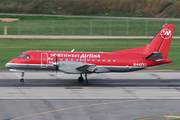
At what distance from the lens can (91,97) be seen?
2169 centimetres

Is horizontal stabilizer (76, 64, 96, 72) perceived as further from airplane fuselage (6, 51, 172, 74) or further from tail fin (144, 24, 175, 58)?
tail fin (144, 24, 175, 58)

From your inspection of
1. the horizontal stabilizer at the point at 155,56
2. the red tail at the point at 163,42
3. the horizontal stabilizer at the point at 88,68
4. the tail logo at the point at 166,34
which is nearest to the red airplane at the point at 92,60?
the horizontal stabilizer at the point at 155,56

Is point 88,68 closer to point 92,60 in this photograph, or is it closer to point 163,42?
point 92,60

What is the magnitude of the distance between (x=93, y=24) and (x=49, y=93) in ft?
153

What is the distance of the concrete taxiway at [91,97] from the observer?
1780 centimetres

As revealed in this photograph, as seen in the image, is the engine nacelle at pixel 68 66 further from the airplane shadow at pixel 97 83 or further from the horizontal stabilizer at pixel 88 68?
the airplane shadow at pixel 97 83

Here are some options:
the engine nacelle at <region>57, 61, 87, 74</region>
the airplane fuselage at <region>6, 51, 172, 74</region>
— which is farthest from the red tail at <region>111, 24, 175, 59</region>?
the engine nacelle at <region>57, 61, 87, 74</region>

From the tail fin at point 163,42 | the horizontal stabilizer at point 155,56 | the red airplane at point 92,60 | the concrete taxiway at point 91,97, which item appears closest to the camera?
the concrete taxiway at point 91,97

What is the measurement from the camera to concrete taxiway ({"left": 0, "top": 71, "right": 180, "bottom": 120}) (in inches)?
701

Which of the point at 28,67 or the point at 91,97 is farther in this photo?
the point at 28,67

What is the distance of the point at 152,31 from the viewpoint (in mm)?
63344

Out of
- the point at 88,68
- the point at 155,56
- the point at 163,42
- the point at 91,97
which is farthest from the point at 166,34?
the point at 91,97

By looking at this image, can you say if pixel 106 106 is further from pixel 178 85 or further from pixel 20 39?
pixel 20 39

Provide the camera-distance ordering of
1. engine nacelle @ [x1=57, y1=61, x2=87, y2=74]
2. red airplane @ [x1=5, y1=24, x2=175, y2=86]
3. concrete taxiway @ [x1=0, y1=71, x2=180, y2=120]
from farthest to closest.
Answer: red airplane @ [x1=5, y1=24, x2=175, y2=86]
engine nacelle @ [x1=57, y1=61, x2=87, y2=74]
concrete taxiway @ [x1=0, y1=71, x2=180, y2=120]
